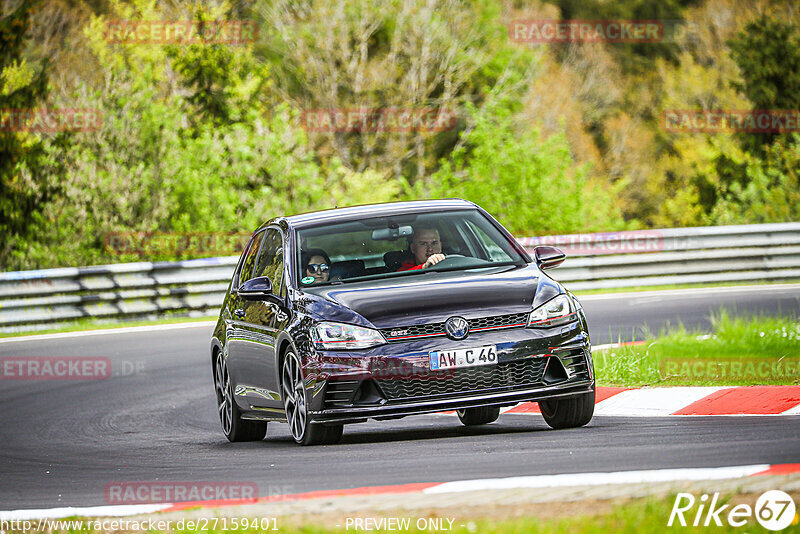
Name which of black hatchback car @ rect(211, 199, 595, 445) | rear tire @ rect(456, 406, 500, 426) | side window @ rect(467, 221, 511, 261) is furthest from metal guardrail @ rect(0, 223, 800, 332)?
black hatchback car @ rect(211, 199, 595, 445)

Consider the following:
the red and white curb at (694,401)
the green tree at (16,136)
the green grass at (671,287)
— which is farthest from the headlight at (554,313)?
the green tree at (16,136)

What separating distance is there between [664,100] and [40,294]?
4732cm

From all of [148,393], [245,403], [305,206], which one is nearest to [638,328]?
[148,393]

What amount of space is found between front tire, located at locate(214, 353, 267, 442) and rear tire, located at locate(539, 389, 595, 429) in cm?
244

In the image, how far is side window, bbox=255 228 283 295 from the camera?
9.85 m

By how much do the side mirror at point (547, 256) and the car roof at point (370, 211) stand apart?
0.78 metres

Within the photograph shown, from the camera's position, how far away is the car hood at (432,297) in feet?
28.0

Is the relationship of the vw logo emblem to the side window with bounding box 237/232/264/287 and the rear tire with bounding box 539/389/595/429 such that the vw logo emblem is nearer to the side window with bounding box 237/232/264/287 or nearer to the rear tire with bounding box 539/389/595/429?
the rear tire with bounding box 539/389/595/429

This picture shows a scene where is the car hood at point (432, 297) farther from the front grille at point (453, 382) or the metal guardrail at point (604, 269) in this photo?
the metal guardrail at point (604, 269)

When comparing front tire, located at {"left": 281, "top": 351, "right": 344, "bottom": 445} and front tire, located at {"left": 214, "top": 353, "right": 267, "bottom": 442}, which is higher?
front tire, located at {"left": 281, "top": 351, "right": 344, "bottom": 445}

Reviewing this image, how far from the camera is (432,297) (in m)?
8.70

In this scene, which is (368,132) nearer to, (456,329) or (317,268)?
(317,268)

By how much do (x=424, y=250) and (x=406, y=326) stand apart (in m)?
1.41

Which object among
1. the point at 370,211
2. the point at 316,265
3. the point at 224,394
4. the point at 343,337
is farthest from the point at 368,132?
the point at 343,337
